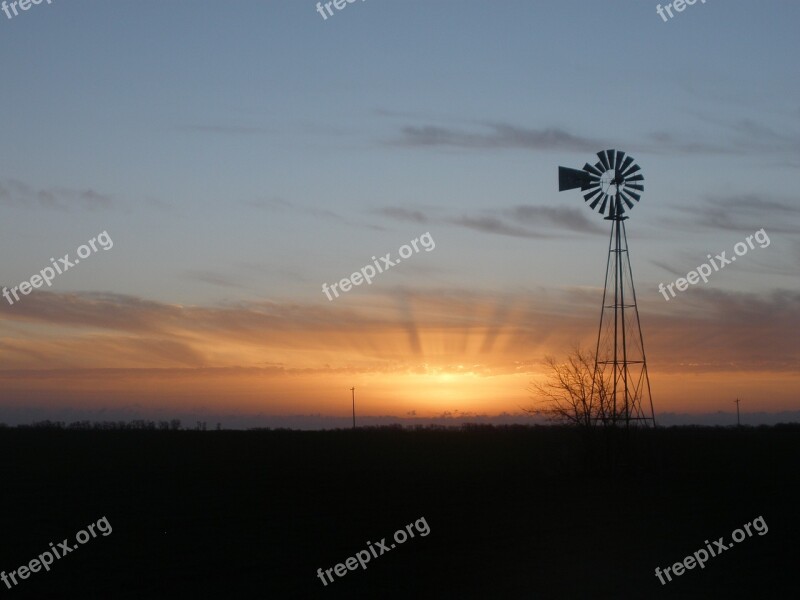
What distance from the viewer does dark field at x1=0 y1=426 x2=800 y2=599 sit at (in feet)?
65.8

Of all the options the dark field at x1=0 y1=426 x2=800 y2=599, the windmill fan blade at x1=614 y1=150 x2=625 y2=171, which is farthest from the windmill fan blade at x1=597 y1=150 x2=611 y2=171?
the dark field at x1=0 y1=426 x2=800 y2=599

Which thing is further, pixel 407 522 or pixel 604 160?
pixel 604 160

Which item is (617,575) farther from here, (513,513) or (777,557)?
(513,513)

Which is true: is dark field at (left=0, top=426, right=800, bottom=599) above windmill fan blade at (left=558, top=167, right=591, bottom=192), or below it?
below

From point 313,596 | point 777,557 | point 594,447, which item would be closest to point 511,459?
point 594,447

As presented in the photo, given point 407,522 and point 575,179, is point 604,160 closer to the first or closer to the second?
point 575,179

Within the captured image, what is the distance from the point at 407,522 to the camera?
28.0 m

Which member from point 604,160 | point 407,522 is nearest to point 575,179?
point 604,160

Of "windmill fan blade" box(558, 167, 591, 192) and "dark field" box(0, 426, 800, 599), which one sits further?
"windmill fan blade" box(558, 167, 591, 192)

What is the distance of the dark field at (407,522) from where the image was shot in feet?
65.8

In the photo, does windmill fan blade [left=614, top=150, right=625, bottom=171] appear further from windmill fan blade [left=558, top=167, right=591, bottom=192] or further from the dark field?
the dark field

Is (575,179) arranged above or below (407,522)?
above

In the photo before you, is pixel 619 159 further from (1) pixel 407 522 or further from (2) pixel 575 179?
(1) pixel 407 522

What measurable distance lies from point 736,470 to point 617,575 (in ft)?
95.2
